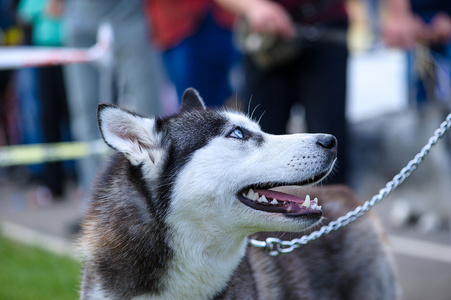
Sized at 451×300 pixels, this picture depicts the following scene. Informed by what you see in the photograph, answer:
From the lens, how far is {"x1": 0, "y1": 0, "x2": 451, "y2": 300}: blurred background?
11.5ft

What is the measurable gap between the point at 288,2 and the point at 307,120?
2.45 ft

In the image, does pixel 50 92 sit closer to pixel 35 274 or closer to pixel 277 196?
pixel 35 274

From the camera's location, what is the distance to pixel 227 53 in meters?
4.53

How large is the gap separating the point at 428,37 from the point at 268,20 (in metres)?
2.33

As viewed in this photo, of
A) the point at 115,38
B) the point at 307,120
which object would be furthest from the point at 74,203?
the point at 307,120

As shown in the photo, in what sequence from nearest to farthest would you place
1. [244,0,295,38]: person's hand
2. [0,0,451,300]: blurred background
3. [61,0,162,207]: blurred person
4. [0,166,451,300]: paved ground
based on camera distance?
[244,0,295,38]: person's hand
[0,0,451,300]: blurred background
[0,166,451,300]: paved ground
[61,0,162,207]: blurred person

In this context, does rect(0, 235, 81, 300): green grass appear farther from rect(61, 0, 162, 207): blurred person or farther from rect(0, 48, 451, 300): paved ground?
rect(61, 0, 162, 207): blurred person

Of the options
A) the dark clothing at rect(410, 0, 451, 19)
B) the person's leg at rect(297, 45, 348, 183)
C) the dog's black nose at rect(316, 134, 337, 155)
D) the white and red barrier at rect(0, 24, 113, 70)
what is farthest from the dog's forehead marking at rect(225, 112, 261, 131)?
the dark clothing at rect(410, 0, 451, 19)

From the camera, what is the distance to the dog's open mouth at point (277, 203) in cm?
208

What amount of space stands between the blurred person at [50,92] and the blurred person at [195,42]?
241 centimetres

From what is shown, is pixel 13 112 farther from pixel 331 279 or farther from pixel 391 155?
pixel 331 279

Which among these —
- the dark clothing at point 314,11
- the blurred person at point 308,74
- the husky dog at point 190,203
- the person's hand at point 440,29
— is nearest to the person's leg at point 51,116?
the blurred person at point 308,74

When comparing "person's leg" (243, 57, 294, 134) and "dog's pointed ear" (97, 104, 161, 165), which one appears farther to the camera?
"person's leg" (243, 57, 294, 134)

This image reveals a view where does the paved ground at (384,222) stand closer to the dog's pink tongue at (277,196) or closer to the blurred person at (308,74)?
the blurred person at (308,74)
